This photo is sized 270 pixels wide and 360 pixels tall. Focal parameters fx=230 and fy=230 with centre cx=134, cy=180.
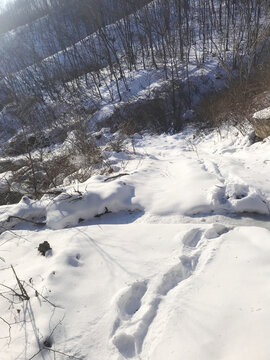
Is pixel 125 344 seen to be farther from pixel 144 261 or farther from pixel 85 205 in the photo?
pixel 85 205

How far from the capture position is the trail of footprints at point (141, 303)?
168 centimetres

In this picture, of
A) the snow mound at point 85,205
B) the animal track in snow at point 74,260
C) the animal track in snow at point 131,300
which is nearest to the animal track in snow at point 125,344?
the animal track in snow at point 131,300

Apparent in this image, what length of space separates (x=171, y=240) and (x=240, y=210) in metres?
1.06

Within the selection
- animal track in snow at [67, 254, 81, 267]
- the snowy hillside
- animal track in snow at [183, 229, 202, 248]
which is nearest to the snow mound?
the snowy hillside

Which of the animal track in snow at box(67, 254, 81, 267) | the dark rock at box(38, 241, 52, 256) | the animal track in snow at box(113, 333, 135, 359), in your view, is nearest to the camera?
the animal track in snow at box(113, 333, 135, 359)

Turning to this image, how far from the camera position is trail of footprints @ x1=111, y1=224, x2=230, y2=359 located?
5.53 feet

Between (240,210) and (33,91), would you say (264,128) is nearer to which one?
(240,210)

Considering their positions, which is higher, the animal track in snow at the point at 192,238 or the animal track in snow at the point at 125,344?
the animal track in snow at the point at 125,344

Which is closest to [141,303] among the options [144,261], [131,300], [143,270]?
[131,300]

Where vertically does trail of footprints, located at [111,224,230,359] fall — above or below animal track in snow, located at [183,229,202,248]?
above

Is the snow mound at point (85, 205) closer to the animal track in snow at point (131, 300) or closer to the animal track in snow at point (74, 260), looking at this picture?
the animal track in snow at point (74, 260)

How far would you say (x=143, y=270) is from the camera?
7.29ft

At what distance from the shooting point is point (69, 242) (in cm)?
280

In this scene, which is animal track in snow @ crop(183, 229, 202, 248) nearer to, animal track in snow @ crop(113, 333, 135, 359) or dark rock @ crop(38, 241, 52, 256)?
animal track in snow @ crop(113, 333, 135, 359)
